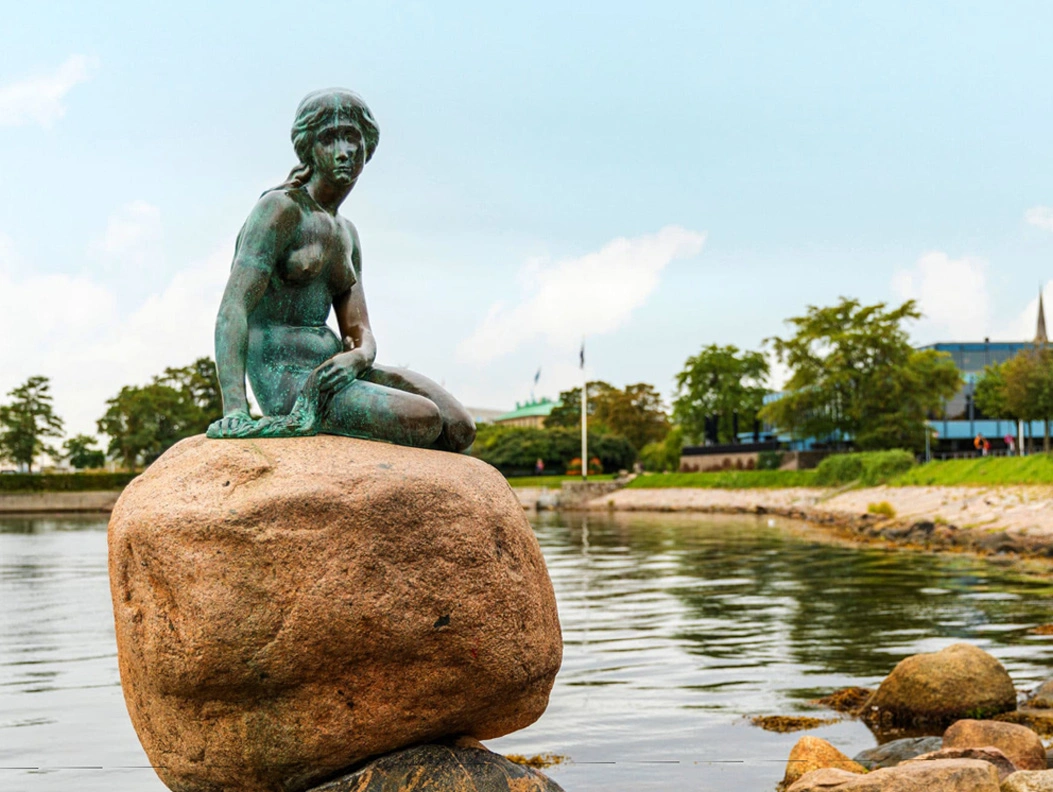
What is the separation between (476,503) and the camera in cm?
605

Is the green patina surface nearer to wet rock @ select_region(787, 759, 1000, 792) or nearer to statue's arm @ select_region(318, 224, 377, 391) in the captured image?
statue's arm @ select_region(318, 224, 377, 391)

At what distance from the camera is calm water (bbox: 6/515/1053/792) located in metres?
10.8

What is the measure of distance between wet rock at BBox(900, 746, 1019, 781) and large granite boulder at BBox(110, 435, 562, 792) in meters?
4.53

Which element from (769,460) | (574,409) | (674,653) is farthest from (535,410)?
(674,653)

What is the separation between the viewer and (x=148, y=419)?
92.5 meters

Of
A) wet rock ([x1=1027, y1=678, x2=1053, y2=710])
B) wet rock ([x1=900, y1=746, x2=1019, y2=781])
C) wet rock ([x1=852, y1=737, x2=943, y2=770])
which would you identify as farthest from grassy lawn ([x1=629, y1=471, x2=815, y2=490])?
wet rock ([x1=900, y1=746, x2=1019, y2=781])

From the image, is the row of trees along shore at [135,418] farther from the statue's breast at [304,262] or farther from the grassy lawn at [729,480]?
the statue's breast at [304,262]

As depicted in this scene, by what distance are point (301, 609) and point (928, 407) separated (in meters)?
65.5

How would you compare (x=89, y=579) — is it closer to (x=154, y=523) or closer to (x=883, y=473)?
(x=154, y=523)

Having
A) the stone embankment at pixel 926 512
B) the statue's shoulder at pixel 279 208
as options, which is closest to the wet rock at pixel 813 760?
the statue's shoulder at pixel 279 208

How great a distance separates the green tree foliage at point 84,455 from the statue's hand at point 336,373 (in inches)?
4853

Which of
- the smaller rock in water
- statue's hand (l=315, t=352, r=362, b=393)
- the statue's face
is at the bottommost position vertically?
the smaller rock in water

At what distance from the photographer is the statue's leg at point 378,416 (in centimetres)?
641

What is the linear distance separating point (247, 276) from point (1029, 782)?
6494 millimetres
